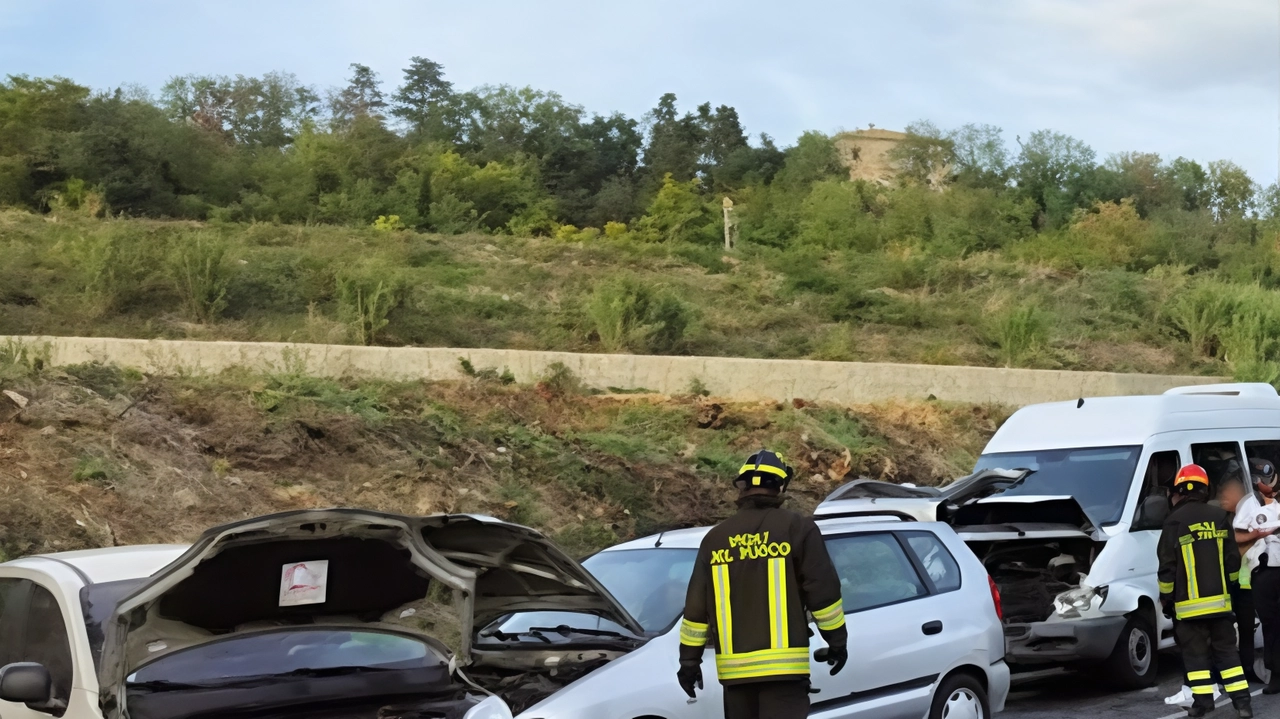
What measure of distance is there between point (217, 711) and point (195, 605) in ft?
1.59

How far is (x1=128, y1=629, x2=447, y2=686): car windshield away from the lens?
4.67m

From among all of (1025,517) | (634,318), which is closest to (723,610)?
(1025,517)

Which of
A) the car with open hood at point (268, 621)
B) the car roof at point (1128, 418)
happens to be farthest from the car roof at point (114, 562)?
the car roof at point (1128, 418)

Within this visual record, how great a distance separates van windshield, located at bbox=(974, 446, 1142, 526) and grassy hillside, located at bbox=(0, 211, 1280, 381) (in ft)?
38.7

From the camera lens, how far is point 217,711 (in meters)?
4.58

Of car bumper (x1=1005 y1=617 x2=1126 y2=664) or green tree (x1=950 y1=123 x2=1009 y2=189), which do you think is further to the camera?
green tree (x1=950 y1=123 x2=1009 y2=189)

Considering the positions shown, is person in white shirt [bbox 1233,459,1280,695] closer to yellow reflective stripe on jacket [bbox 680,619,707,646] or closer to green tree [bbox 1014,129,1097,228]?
yellow reflective stripe on jacket [bbox 680,619,707,646]

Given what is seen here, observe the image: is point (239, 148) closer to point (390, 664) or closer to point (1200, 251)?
point (1200, 251)

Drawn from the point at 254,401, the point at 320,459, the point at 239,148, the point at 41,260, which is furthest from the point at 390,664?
the point at 239,148

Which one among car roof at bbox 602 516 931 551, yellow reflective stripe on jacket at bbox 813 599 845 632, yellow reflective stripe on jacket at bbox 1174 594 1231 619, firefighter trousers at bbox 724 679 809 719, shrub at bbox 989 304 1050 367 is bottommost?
yellow reflective stripe on jacket at bbox 1174 594 1231 619

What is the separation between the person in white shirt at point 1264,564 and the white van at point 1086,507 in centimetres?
75

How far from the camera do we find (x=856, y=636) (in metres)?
6.46

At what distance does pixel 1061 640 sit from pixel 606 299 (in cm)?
1439

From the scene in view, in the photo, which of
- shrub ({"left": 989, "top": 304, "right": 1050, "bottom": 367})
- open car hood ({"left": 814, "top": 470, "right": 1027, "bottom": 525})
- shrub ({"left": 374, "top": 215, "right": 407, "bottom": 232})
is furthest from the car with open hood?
shrub ({"left": 374, "top": 215, "right": 407, "bottom": 232})
